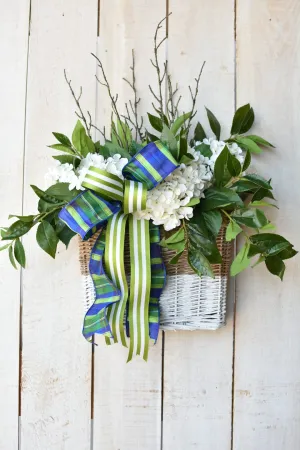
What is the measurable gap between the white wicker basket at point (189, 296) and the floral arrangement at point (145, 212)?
0.07 ft

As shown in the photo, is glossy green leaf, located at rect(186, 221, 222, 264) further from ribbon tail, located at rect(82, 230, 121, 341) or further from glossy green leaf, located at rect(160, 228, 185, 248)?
ribbon tail, located at rect(82, 230, 121, 341)

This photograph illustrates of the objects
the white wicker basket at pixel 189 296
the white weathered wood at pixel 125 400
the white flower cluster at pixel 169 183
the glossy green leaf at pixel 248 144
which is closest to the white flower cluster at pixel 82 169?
the white flower cluster at pixel 169 183

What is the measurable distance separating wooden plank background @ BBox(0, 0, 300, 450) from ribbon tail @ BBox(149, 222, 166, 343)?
0.38 feet

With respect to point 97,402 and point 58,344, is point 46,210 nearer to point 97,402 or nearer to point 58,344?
point 58,344

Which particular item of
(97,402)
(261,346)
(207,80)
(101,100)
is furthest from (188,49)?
(97,402)

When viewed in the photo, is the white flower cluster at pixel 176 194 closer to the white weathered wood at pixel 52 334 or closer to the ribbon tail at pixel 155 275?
the ribbon tail at pixel 155 275

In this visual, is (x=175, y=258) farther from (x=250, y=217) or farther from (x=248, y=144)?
(x=248, y=144)

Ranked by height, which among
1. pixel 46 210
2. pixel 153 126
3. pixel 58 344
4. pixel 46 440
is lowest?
pixel 46 440

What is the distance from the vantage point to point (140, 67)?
1.04m

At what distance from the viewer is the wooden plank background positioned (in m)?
1.01

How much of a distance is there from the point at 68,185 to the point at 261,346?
0.46m

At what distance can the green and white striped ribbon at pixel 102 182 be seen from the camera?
836 mm

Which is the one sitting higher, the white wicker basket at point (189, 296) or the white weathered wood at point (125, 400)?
the white wicker basket at point (189, 296)

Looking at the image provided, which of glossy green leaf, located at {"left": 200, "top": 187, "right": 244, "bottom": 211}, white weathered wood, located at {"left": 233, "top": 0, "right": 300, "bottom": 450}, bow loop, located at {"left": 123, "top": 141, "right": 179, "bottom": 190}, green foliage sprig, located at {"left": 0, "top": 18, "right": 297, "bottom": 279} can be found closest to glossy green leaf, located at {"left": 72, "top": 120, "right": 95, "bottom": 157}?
green foliage sprig, located at {"left": 0, "top": 18, "right": 297, "bottom": 279}
